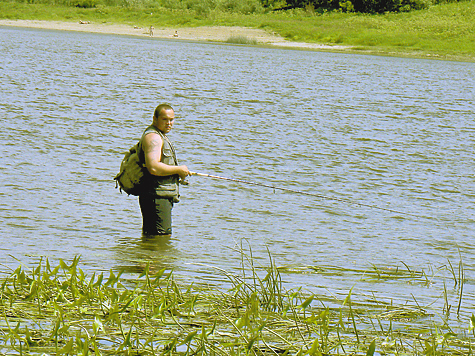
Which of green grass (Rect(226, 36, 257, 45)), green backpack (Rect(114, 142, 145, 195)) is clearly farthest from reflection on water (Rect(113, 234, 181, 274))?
green grass (Rect(226, 36, 257, 45))

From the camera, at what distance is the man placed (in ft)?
19.7

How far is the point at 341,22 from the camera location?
55188 mm

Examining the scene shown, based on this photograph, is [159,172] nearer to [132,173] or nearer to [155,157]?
[155,157]

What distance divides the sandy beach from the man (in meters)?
41.6

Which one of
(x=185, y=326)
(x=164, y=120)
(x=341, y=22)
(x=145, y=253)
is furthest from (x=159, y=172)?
(x=341, y=22)

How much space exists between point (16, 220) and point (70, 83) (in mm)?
15305

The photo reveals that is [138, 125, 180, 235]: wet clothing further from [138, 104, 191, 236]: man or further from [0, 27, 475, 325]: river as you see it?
[0, 27, 475, 325]: river

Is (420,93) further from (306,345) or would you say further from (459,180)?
(306,345)

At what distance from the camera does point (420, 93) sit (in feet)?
81.3

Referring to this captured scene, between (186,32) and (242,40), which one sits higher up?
→ (186,32)

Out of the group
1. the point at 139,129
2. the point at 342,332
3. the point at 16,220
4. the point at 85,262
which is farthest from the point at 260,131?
the point at 342,332

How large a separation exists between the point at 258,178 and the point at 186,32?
44.9 m

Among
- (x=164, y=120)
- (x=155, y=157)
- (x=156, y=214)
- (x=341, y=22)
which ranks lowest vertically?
(x=156, y=214)

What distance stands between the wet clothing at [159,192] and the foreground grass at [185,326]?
6.33ft
